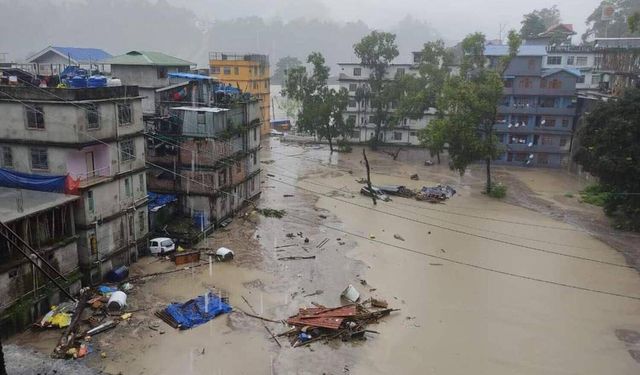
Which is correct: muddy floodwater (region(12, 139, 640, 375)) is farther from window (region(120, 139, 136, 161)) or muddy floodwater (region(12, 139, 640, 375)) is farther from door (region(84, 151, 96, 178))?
window (region(120, 139, 136, 161))

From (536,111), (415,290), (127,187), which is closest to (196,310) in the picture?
(127,187)

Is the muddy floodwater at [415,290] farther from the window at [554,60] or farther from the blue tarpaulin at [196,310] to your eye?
the window at [554,60]

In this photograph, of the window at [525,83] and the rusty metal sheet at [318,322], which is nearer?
the rusty metal sheet at [318,322]

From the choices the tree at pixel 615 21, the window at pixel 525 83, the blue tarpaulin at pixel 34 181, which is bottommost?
the blue tarpaulin at pixel 34 181

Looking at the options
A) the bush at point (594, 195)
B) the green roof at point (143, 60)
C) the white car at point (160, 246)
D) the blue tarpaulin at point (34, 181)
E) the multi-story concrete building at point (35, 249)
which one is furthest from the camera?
the bush at point (594, 195)

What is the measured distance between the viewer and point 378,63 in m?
73.2

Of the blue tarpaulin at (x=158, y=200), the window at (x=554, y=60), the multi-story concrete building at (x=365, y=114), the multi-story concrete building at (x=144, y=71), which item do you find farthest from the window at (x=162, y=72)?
the window at (x=554, y=60)

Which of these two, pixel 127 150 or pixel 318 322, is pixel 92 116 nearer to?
pixel 127 150

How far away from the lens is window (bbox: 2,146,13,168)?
28.2 meters

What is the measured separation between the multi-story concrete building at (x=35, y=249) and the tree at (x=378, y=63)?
5082 centimetres

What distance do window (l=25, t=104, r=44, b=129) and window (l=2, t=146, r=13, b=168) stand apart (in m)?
2.05

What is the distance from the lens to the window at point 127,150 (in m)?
30.6

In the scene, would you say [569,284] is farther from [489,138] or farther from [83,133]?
[83,133]

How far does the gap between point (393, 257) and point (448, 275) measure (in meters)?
4.30
